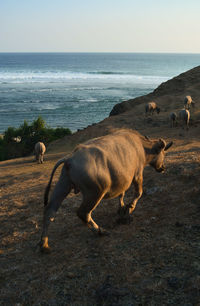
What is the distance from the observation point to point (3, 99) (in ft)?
217

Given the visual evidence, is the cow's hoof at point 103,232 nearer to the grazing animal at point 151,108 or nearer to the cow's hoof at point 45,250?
the cow's hoof at point 45,250

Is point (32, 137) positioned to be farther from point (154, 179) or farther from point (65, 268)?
point (65, 268)

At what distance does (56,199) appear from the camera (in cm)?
608

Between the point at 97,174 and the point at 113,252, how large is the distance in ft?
5.15

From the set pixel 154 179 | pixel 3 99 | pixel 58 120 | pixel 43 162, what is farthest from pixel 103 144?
pixel 3 99

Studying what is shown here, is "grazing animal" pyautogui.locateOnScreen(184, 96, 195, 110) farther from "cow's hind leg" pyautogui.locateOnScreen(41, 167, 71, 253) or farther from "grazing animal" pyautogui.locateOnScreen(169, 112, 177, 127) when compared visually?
"cow's hind leg" pyautogui.locateOnScreen(41, 167, 71, 253)

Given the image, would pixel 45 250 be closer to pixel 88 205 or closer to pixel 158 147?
pixel 88 205

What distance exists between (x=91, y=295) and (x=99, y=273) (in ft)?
1.74

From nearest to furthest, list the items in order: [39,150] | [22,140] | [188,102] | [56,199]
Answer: [56,199] < [39,150] < [188,102] < [22,140]

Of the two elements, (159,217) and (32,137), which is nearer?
(159,217)

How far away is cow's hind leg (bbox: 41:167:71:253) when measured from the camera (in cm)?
597

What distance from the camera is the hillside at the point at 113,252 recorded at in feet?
15.4

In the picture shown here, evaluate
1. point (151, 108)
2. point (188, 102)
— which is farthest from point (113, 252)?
point (151, 108)

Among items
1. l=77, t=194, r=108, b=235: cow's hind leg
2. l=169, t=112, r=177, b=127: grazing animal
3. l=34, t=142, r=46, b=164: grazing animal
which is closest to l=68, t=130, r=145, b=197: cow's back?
l=77, t=194, r=108, b=235: cow's hind leg
